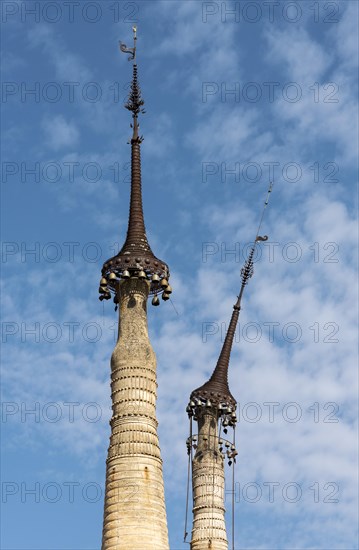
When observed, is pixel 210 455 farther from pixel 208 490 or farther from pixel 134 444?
pixel 134 444

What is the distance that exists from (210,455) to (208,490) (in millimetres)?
2386

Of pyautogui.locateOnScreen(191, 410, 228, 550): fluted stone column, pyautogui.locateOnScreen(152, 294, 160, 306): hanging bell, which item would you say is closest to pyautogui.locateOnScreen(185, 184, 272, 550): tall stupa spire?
pyautogui.locateOnScreen(191, 410, 228, 550): fluted stone column

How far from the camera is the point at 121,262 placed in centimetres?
4859

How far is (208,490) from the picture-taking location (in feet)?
211

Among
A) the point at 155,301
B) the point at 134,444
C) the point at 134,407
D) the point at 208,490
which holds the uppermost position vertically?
the point at 155,301

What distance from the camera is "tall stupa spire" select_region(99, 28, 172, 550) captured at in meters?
42.9

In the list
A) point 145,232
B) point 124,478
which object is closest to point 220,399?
point 145,232

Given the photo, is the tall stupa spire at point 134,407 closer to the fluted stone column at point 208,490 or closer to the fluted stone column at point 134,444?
the fluted stone column at point 134,444

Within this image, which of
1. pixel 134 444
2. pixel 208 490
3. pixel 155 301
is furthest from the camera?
pixel 208 490

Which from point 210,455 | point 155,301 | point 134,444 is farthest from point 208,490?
point 134,444

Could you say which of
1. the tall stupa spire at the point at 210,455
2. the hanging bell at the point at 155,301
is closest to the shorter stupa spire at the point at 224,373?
the tall stupa spire at the point at 210,455

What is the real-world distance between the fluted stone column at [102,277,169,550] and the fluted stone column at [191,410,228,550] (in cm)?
1939

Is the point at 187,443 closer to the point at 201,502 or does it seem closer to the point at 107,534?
the point at 201,502

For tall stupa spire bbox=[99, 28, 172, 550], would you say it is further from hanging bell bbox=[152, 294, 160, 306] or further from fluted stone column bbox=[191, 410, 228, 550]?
fluted stone column bbox=[191, 410, 228, 550]
